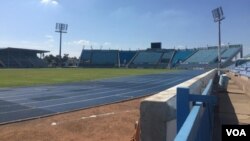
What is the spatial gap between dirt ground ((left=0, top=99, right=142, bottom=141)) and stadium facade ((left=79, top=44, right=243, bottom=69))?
8981cm

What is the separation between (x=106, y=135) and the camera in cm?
1073

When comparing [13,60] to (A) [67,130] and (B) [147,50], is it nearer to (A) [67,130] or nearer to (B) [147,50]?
(B) [147,50]

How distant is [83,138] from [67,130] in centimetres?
117

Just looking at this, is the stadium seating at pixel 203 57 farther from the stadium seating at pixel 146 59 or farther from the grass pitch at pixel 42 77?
the grass pitch at pixel 42 77

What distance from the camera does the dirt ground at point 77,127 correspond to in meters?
10.4

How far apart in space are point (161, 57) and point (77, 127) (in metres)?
115

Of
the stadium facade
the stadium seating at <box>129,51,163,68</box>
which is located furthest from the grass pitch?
the stadium seating at <box>129,51,163,68</box>

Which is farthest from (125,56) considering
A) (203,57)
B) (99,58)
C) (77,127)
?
(77,127)

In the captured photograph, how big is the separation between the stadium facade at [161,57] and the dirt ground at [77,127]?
89.8 meters

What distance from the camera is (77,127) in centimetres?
1180

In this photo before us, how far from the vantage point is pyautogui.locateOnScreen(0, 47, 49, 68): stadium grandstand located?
108562 mm

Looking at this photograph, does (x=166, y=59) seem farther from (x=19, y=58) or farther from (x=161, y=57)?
(x=19, y=58)

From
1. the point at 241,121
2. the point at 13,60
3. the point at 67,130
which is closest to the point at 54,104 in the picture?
the point at 67,130

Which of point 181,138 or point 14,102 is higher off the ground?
point 181,138
